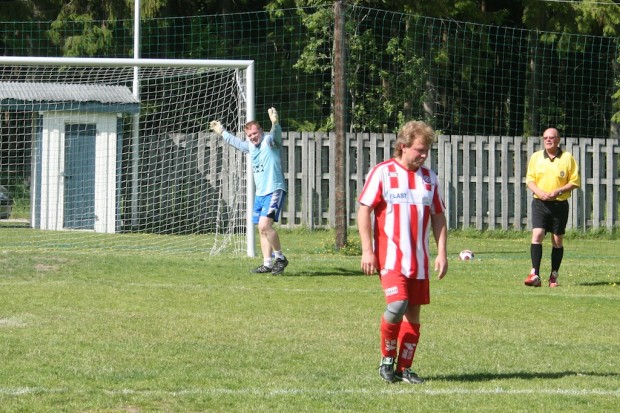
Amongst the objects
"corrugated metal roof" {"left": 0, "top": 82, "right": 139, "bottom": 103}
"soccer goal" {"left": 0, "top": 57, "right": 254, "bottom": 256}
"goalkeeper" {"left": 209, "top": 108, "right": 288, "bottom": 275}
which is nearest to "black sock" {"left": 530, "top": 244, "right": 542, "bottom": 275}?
"goalkeeper" {"left": 209, "top": 108, "right": 288, "bottom": 275}

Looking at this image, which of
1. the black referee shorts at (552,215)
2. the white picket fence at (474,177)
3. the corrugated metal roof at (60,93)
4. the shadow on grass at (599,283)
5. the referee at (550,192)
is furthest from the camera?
the white picket fence at (474,177)

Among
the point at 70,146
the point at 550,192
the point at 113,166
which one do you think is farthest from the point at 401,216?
the point at 70,146

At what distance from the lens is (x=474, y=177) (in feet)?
83.1

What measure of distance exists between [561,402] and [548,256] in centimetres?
1198

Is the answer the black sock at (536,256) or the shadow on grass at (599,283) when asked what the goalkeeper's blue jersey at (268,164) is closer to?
the black sock at (536,256)

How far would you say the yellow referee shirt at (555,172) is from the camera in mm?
13805

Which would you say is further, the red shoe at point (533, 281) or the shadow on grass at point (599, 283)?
the shadow on grass at point (599, 283)

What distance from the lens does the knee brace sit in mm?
7746

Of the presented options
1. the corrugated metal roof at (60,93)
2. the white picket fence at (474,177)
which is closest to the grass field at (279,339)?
the corrugated metal roof at (60,93)

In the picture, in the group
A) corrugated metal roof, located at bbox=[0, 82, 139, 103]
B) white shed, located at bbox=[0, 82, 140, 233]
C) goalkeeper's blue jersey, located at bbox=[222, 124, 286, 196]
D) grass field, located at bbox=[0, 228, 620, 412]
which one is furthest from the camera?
corrugated metal roof, located at bbox=[0, 82, 139, 103]

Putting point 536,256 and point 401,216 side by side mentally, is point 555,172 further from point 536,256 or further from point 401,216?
point 401,216

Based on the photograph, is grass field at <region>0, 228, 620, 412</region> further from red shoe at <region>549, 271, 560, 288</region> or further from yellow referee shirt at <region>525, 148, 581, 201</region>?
yellow referee shirt at <region>525, 148, 581, 201</region>

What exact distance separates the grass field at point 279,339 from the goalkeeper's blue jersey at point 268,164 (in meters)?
1.11

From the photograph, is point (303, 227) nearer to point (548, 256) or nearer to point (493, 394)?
point (548, 256)
